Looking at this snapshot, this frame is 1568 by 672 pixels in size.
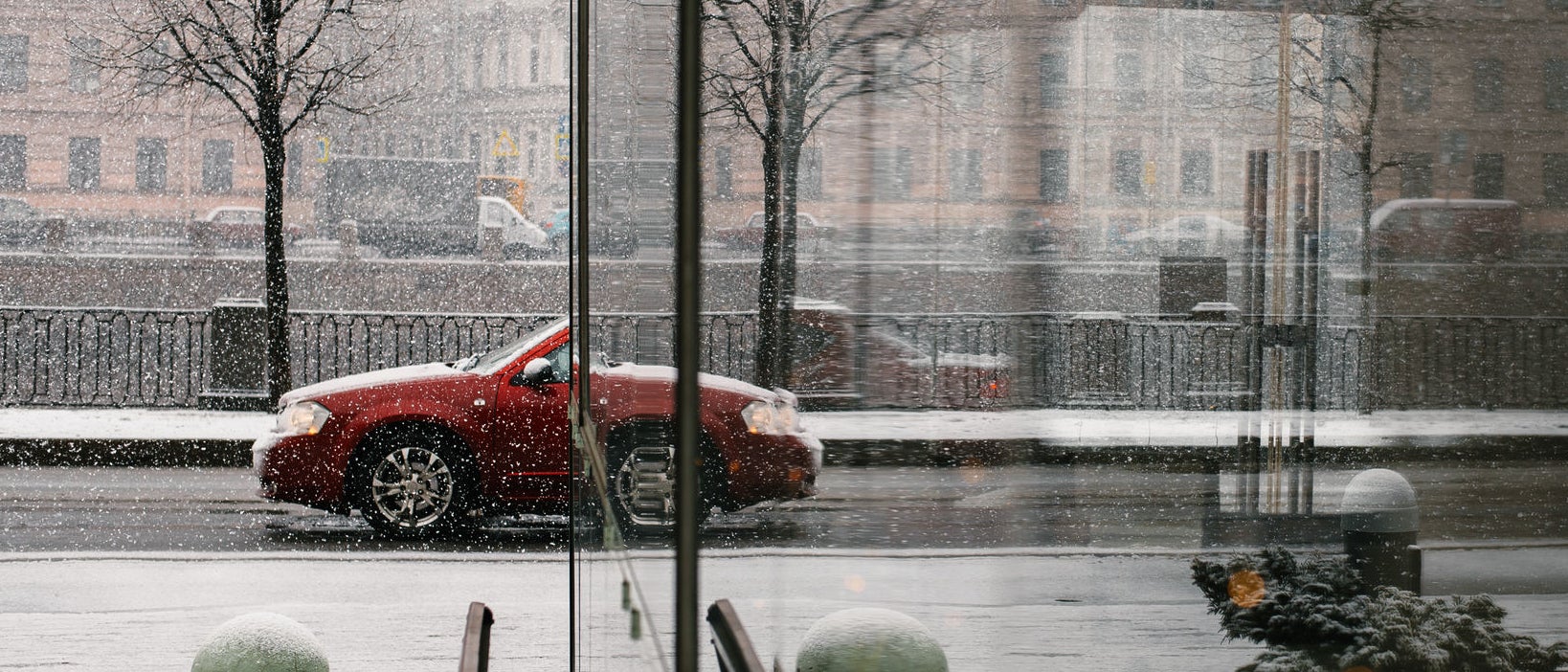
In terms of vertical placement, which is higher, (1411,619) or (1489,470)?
(1489,470)

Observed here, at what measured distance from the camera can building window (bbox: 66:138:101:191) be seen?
479 inches

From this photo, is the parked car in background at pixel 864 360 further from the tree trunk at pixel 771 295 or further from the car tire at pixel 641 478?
the car tire at pixel 641 478

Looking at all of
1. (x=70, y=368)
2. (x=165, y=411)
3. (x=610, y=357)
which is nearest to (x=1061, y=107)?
(x=610, y=357)

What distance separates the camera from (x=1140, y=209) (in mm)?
844

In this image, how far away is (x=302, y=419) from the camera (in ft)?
13.5

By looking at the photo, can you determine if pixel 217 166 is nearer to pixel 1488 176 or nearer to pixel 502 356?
pixel 502 356

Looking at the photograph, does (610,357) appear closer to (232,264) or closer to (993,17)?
(993,17)

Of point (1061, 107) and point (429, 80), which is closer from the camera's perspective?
point (1061, 107)

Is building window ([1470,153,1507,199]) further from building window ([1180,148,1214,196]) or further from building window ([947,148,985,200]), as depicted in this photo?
building window ([947,148,985,200])

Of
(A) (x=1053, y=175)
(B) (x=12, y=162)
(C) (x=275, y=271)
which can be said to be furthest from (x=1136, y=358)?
(B) (x=12, y=162)

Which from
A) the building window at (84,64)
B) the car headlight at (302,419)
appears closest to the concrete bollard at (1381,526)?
the car headlight at (302,419)

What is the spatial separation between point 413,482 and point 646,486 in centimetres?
350

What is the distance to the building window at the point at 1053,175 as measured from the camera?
75cm

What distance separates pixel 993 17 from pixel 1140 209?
21cm
